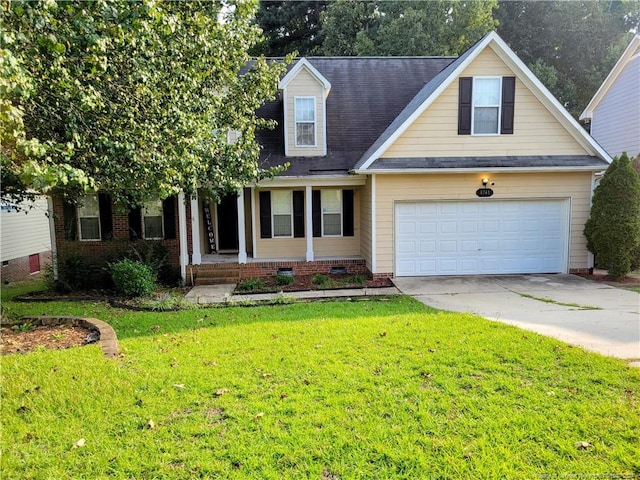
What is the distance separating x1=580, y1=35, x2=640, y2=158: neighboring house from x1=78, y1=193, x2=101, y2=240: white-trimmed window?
18.4 meters

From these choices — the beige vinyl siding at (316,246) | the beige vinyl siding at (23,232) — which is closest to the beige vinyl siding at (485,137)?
the beige vinyl siding at (316,246)

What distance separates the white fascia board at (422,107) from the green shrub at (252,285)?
393 centimetres

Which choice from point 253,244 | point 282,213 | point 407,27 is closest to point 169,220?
point 253,244

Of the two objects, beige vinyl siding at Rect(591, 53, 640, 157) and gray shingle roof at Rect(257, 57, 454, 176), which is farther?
beige vinyl siding at Rect(591, 53, 640, 157)

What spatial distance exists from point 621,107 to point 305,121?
1273cm

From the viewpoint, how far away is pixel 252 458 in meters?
3.28

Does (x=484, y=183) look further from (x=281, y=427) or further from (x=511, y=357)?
(x=281, y=427)

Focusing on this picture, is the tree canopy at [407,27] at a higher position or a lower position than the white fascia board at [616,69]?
higher

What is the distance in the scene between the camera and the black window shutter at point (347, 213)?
12.7 meters

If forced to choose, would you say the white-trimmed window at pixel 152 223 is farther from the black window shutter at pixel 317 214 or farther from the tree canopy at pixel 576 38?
the tree canopy at pixel 576 38

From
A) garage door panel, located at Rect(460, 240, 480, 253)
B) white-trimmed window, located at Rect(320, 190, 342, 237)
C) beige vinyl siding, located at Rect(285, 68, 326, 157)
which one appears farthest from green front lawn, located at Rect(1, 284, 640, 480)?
beige vinyl siding, located at Rect(285, 68, 326, 157)

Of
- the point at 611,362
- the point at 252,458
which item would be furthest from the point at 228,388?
the point at 611,362

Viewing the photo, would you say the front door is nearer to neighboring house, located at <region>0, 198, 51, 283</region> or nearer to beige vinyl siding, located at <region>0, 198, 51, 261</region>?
beige vinyl siding, located at <region>0, 198, 51, 261</region>

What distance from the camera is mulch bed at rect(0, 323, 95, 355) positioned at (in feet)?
19.0
